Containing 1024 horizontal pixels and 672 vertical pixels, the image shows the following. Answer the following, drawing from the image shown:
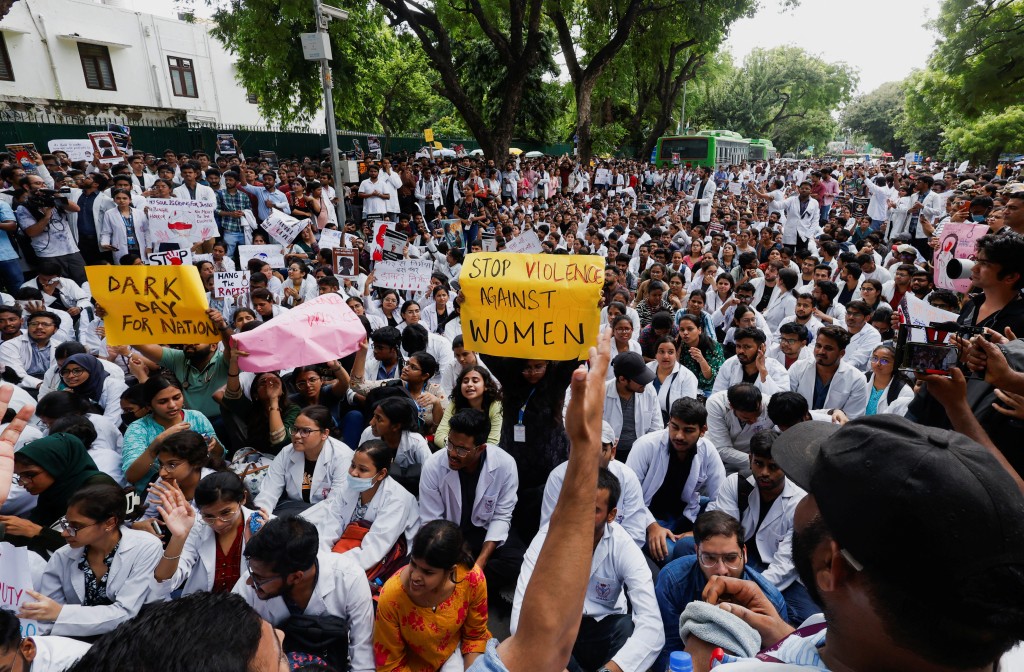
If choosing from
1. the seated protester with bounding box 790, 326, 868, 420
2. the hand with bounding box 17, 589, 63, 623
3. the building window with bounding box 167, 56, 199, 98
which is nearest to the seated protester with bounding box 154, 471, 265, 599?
the hand with bounding box 17, 589, 63, 623

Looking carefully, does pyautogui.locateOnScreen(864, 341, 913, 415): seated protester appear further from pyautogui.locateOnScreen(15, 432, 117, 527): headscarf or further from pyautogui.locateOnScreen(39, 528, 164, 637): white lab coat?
pyautogui.locateOnScreen(15, 432, 117, 527): headscarf

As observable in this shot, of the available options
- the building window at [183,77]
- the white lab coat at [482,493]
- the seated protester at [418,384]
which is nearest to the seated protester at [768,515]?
the white lab coat at [482,493]

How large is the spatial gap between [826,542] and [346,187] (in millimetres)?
15285

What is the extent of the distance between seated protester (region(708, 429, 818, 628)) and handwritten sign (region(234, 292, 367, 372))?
119 inches

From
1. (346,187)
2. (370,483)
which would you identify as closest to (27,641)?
(370,483)

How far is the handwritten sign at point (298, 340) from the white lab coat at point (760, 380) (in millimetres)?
3291

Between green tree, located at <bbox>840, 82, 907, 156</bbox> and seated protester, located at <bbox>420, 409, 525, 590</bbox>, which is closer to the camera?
seated protester, located at <bbox>420, 409, 525, 590</bbox>

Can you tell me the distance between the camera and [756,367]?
526cm

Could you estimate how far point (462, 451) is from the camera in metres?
3.79

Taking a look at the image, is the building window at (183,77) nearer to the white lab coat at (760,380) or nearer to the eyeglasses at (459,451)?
the white lab coat at (760,380)

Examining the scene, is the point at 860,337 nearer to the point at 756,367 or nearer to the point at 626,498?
the point at 756,367

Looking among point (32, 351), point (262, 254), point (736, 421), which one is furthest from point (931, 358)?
point (262, 254)

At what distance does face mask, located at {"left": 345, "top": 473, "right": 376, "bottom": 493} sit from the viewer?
3781 millimetres

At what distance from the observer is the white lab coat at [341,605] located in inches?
114
